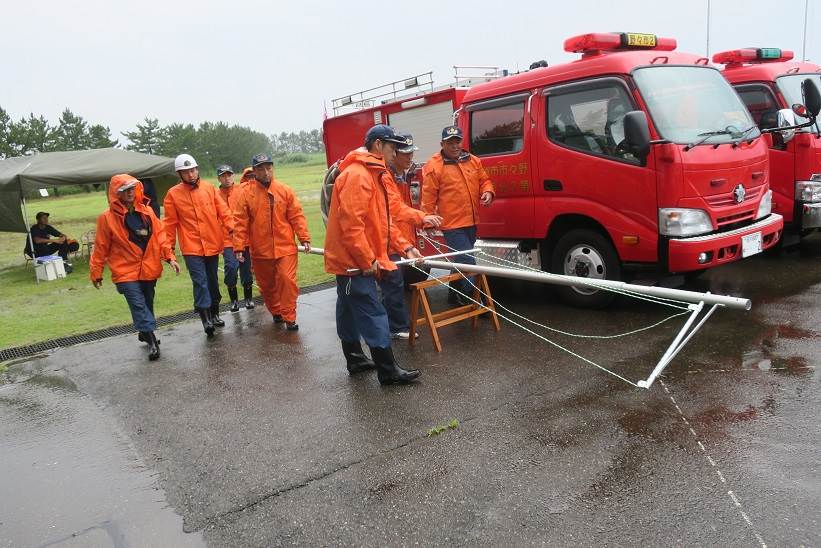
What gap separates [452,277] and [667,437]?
104 inches

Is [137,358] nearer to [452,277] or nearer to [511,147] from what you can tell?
[452,277]

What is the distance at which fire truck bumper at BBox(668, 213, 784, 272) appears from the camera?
5.37 metres

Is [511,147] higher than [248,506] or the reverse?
higher

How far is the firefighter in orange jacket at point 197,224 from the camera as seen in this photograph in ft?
21.9

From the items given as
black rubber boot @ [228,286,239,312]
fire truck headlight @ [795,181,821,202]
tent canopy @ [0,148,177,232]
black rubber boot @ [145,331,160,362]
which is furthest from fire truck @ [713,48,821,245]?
tent canopy @ [0,148,177,232]

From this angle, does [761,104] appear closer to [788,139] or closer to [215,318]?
[788,139]

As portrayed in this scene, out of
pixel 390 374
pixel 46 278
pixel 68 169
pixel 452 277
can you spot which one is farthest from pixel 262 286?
pixel 68 169

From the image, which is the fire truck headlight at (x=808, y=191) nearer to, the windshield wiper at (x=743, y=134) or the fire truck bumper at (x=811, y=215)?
the fire truck bumper at (x=811, y=215)

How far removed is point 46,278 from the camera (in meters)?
11.5

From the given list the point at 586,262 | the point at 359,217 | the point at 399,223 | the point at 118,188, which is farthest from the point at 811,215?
the point at 118,188

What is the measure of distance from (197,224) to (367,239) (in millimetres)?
2923

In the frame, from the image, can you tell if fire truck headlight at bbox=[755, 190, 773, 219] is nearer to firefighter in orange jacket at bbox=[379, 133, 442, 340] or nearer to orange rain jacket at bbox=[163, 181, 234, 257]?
firefighter in orange jacket at bbox=[379, 133, 442, 340]

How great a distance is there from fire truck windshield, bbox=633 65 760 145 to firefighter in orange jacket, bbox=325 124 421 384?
8.11 ft

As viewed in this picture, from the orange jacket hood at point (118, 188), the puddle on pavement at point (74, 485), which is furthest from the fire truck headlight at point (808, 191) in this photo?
the puddle on pavement at point (74, 485)
